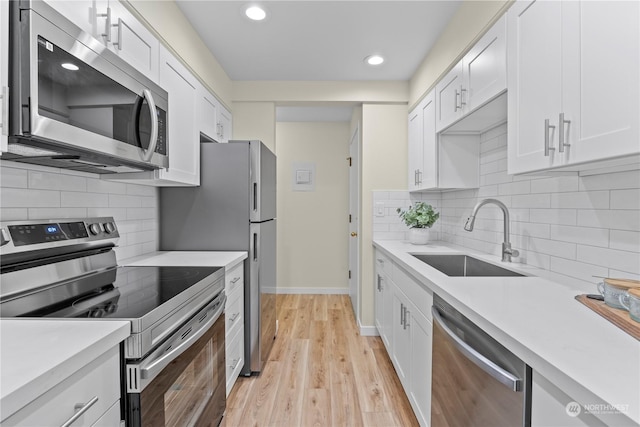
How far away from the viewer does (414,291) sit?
174 centimetres

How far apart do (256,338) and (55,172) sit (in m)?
1.59

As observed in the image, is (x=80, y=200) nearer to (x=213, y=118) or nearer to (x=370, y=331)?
(x=213, y=118)

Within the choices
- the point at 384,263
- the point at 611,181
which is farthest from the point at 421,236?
the point at 611,181

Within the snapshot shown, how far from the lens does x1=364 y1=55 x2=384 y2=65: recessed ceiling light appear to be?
2615mm

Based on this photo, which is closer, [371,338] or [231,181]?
[231,181]

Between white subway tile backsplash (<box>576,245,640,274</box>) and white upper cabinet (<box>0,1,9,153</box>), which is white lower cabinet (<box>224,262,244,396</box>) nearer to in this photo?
white upper cabinet (<box>0,1,9,153</box>)

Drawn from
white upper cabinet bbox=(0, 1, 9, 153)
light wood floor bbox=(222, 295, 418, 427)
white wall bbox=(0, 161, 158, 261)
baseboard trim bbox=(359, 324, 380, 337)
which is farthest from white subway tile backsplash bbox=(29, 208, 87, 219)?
baseboard trim bbox=(359, 324, 380, 337)

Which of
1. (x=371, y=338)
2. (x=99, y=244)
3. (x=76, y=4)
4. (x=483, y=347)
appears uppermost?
(x=76, y=4)

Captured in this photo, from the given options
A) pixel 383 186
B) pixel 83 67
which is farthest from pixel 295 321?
pixel 83 67

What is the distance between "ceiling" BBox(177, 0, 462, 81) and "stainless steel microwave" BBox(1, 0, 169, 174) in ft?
3.24

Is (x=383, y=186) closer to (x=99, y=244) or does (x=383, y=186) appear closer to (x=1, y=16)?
(x=99, y=244)

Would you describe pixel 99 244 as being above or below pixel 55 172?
below

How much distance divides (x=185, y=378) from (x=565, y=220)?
1.77 meters

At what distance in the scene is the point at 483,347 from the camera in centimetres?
99
